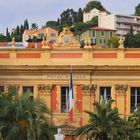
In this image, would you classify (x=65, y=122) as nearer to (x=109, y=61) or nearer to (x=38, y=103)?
(x=109, y=61)

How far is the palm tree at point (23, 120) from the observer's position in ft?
117

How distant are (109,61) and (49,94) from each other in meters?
5.49

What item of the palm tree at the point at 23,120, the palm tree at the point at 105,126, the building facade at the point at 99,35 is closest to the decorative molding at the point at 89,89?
the palm tree at the point at 105,126

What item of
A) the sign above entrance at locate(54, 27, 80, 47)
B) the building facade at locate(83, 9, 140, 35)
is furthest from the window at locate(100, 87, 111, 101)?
the building facade at locate(83, 9, 140, 35)

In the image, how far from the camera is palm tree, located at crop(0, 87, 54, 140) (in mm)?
35562

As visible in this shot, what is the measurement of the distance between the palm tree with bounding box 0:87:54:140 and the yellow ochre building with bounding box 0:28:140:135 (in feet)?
55.6

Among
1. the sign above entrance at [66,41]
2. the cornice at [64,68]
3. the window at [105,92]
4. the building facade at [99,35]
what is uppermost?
the building facade at [99,35]

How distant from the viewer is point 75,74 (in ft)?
179

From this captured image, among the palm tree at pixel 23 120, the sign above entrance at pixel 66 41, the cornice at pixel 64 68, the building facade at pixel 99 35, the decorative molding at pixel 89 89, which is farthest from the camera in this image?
the building facade at pixel 99 35

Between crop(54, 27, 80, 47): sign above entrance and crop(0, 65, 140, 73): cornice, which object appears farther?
crop(54, 27, 80, 47): sign above entrance

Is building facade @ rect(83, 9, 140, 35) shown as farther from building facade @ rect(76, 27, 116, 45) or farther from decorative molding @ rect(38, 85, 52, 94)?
decorative molding @ rect(38, 85, 52, 94)

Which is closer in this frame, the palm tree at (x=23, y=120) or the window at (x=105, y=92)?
the palm tree at (x=23, y=120)

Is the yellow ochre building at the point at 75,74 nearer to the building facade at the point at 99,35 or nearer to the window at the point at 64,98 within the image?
the window at the point at 64,98

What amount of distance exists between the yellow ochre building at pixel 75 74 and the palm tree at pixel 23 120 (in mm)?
16942
